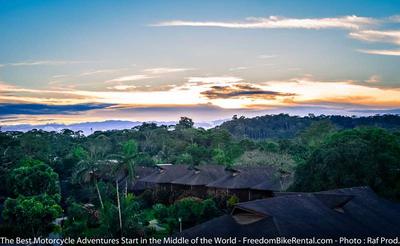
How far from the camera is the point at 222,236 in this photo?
17266 mm

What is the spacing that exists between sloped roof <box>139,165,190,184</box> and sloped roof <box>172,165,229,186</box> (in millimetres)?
1334

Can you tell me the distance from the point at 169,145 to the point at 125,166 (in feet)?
186

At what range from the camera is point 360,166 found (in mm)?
29109

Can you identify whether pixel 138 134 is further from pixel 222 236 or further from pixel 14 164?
pixel 222 236

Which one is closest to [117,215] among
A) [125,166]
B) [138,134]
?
[125,166]

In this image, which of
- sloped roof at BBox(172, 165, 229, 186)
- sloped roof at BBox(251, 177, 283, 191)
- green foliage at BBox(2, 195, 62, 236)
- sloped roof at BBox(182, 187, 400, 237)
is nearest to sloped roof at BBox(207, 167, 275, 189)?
sloped roof at BBox(251, 177, 283, 191)

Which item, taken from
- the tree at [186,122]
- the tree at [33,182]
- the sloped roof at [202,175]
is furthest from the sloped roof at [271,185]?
the tree at [186,122]

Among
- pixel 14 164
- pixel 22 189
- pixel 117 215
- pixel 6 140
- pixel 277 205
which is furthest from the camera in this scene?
pixel 6 140

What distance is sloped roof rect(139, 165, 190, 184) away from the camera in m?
50.6

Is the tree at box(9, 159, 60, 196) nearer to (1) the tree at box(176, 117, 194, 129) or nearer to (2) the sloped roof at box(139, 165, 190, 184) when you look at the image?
(2) the sloped roof at box(139, 165, 190, 184)

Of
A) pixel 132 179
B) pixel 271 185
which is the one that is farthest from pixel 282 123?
pixel 132 179

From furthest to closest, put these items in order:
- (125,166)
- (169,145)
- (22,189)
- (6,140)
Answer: (169,145) → (6,140) → (22,189) → (125,166)

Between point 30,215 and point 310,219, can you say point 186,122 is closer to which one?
point 30,215

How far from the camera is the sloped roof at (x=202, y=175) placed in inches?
1842
